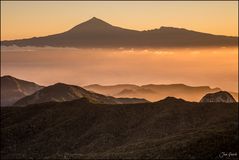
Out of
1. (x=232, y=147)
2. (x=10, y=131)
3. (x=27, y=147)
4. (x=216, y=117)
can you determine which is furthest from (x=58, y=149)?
(x=232, y=147)

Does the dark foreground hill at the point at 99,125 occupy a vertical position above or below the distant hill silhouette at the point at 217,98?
below

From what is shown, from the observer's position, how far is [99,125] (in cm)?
9438

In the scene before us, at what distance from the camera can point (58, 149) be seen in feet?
278

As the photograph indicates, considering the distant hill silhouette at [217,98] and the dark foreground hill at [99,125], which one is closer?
the dark foreground hill at [99,125]

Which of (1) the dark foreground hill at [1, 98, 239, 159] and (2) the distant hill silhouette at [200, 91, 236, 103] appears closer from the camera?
(1) the dark foreground hill at [1, 98, 239, 159]

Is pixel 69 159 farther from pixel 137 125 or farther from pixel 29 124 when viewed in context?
pixel 29 124

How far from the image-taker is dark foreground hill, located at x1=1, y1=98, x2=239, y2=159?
269 feet

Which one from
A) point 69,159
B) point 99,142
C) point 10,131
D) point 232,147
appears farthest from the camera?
point 10,131

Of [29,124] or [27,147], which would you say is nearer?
[27,147]

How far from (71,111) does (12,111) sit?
16.5 metres

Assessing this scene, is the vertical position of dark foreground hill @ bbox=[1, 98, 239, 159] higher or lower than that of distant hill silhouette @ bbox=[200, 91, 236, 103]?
lower

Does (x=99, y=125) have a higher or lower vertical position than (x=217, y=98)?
lower

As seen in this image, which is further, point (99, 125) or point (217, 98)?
point (217, 98)

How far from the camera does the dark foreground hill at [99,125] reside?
3226 inches
